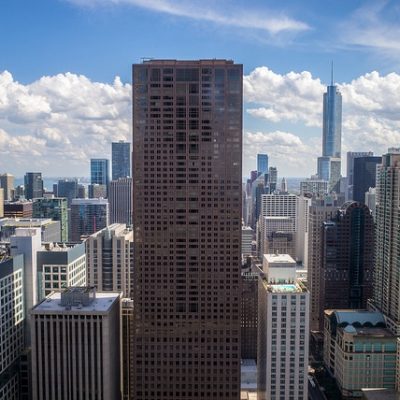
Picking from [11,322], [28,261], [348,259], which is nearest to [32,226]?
[28,261]

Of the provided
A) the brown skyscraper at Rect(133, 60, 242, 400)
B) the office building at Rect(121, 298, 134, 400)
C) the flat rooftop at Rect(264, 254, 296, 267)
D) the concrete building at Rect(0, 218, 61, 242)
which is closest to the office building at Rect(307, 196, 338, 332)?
the flat rooftop at Rect(264, 254, 296, 267)

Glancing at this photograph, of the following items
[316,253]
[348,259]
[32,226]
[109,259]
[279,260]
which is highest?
[32,226]

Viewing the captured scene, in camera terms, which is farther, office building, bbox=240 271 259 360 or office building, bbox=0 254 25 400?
office building, bbox=240 271 259 360

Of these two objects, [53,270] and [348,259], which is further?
[348,259]

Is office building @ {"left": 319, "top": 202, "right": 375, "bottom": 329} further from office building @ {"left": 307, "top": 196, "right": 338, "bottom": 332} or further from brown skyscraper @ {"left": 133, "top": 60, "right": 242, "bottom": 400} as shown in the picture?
brown skyscraper @ {"left": 133, "top": 60, "right": 242, "bottom": 400}

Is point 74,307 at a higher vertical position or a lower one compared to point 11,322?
higher

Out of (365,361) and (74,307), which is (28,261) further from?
(365,361)

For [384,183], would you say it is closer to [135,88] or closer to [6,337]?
[135,88]
